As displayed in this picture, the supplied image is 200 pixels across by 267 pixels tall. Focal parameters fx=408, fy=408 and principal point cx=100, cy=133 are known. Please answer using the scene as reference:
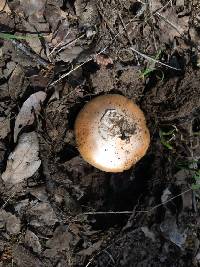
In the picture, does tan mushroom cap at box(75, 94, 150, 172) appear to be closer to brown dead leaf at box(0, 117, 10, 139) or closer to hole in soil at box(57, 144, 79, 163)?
hole in soil at box(57, 144, 79, 163)

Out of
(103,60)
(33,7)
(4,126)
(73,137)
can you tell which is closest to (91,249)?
(73,137)

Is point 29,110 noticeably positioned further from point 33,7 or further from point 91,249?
point 91,249

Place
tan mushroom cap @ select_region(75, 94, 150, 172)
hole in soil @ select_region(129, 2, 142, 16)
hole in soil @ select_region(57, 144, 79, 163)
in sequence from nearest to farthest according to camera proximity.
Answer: tan mushroom cap @ select_region(75, 94, 150, 172), hole in soil @ select_region(57, 144, 79, 163), hole in soil @ select_region(129, 2, 142, 16)

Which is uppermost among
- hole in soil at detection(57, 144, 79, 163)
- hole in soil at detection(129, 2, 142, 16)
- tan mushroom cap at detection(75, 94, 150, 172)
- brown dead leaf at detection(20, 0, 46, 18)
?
brown dead leaf at detection(20, 0, 46, 18)

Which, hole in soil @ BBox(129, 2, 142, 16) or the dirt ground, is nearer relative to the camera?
the dirt ground

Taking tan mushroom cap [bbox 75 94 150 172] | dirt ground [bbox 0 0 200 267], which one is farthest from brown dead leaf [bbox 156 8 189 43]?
tan mushroom cap [bbox 75 94 150 172]

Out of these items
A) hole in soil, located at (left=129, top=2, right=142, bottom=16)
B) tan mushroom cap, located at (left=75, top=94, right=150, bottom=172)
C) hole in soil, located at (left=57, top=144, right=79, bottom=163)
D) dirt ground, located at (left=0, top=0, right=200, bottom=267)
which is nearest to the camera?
tan mushroom cap, located at (left=75, top=94, right=150, bottom=172)

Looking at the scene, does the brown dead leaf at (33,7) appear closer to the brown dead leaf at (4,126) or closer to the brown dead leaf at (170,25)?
the brown dead leaf at (4,126)
